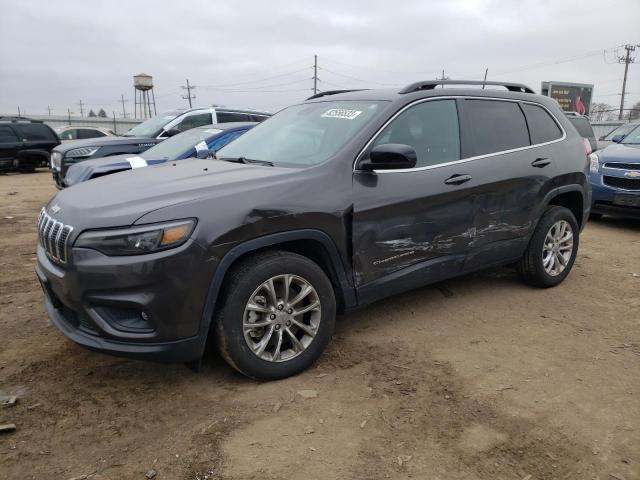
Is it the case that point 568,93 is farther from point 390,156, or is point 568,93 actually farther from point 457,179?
point 390,156

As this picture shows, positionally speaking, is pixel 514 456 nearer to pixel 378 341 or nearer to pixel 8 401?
pixel 378 341

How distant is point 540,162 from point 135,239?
3483 millimetres

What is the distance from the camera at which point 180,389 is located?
3.01 m

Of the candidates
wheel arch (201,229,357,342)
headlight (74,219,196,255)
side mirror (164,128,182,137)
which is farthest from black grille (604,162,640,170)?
side mirror (164,128,182,137)

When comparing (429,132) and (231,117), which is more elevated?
(231,117)

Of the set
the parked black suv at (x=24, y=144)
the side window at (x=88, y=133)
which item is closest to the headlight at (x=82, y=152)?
the parked black suv at (x=24, y=144)

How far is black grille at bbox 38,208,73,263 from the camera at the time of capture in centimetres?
270

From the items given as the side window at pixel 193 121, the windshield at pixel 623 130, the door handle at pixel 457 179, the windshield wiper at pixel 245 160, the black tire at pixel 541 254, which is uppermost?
the side window at pixel 193 121

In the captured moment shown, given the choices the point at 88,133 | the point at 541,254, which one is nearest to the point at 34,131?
the point at 88,133

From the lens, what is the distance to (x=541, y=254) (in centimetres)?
461

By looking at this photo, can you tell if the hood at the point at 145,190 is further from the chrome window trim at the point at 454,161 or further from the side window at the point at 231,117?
the side window at the point at 231,117

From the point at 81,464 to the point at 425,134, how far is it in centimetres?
298

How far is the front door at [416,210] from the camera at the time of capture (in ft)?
10.9

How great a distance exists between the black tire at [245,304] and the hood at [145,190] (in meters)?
0.44
